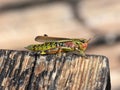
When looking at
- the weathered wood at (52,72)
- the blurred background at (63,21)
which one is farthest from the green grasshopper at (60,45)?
the blurred background at (63,21)

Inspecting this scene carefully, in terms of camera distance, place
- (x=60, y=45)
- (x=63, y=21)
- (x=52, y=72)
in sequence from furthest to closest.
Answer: (x=63, y=21), (x=60, y=45), (x=52, y=72)

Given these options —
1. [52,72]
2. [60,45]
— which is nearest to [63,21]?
[60,45]

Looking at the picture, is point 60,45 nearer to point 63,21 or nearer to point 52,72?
point 52,72

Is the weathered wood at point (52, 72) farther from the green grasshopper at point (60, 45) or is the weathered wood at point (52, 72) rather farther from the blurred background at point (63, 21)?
the blurred background at point (63, 21)

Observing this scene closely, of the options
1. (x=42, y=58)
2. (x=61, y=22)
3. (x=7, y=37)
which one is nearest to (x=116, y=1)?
(x=61, y=22)

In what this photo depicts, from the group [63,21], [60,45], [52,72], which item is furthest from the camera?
[63,21]
